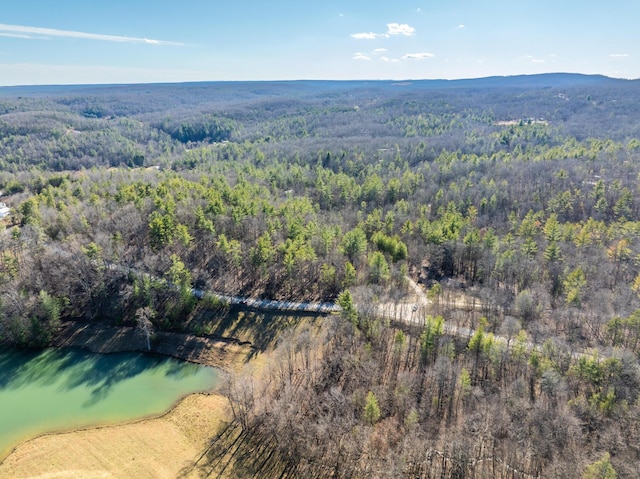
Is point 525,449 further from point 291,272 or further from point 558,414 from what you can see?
point 291,272

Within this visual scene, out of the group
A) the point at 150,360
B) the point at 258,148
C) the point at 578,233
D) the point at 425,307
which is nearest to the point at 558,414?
the point at 425,307

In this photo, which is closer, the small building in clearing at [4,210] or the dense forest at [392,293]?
the dense forest at [392,293]

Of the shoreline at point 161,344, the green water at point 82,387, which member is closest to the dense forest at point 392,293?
the shoreline at point 161,344

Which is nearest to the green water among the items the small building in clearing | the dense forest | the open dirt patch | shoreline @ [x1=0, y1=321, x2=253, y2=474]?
shoreline @ [x1=0, y1=321, x2=253, y2=474]

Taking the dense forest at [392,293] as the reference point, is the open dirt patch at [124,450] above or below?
below

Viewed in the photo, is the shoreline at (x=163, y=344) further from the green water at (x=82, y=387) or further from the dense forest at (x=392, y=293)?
the dense forest at (x=392, y=293)

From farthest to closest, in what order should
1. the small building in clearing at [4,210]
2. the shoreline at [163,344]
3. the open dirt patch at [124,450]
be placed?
→ the small building in clearing at [4,210]
the shoreline at [163,344]
the open dirt patch at [124,450]

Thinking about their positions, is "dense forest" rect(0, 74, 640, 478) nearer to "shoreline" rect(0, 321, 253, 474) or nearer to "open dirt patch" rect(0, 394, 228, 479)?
"shoreline" rect(0, 321, 253, 474)
